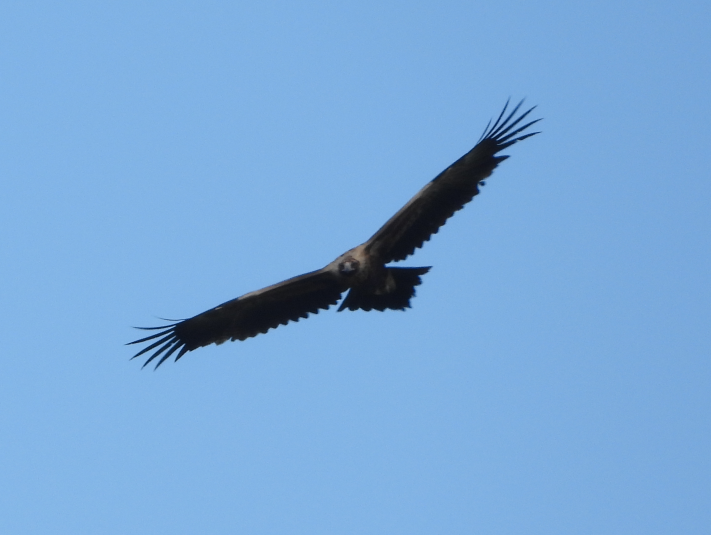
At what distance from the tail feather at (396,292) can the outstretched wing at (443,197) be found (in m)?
0.34

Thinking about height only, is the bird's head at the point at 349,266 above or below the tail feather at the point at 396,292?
above

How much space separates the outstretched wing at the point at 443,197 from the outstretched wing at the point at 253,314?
2.73ft

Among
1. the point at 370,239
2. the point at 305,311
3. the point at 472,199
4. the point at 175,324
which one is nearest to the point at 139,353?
the point at 175,324

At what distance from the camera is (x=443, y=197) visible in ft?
47.8

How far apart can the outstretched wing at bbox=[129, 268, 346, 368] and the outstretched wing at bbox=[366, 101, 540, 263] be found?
2.73 feet

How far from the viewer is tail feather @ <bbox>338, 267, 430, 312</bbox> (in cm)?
1443

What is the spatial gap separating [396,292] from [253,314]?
1.92 metres

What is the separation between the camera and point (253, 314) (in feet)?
50.6

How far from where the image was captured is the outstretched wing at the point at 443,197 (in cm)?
1448

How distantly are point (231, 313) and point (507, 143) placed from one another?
383 cm

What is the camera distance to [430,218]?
14.6m

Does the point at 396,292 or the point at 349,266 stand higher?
the point at 349,266

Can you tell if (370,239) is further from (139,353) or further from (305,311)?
(139,353)

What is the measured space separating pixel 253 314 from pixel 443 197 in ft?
8.94
